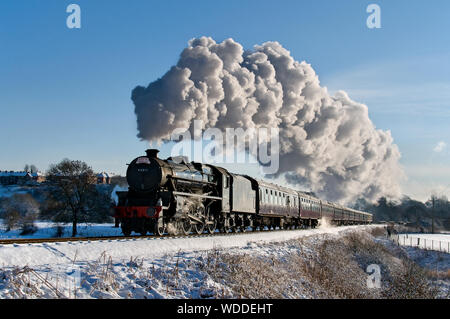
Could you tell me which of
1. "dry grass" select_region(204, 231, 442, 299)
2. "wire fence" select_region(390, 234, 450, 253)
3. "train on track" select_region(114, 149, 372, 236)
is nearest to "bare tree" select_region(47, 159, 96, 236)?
"train on track" select_region(114, 149, 372, 236)

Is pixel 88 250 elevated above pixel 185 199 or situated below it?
below

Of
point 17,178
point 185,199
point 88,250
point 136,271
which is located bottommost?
point 136,271

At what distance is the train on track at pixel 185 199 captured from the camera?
15.7m

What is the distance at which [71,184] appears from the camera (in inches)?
1382

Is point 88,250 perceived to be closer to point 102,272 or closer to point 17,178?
point 102,272

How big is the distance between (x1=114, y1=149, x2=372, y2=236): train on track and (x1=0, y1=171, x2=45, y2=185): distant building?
11479cm

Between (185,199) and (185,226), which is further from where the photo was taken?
(185,226)

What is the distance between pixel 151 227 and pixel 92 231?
71.5 feet

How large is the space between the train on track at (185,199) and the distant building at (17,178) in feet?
377

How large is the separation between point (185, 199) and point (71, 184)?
70.4ft

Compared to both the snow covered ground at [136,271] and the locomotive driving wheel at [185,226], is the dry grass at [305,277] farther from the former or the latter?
the locomotive driving wheel at [185,226]

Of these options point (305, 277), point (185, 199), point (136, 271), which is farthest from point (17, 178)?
point (136, 271)

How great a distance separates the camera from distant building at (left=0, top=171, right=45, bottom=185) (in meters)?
128

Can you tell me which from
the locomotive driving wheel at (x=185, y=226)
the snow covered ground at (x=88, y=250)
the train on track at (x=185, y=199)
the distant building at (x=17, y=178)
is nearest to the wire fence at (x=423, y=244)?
the train on track at (x=185, y=199)
